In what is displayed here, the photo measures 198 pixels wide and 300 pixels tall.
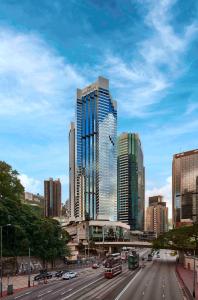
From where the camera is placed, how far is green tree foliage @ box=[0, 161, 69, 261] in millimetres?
110750

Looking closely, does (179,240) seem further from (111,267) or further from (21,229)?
(21,229)

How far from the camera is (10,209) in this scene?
390ft

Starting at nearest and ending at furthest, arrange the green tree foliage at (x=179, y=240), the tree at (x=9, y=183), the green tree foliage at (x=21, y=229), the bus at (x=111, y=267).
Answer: the bus at (x=111, y=267)
the green tree foliage at (x=21, y=229)
the tree at (x=9, y=183)
the green tree foliage at (x=179, y=240)

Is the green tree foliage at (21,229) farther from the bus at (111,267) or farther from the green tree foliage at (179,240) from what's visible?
the green tree foliage at (179,240)

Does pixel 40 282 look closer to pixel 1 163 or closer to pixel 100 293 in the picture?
pixel 100 293

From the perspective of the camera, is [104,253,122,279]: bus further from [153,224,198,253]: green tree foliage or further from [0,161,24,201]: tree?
[0,161,24,201]: tree

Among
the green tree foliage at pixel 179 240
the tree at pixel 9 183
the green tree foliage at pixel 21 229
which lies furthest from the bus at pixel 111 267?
the tree at pixel 9 183

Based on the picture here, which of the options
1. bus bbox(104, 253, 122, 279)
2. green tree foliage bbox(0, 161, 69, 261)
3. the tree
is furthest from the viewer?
the tree

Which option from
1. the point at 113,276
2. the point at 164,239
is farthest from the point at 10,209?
the point at 164,239

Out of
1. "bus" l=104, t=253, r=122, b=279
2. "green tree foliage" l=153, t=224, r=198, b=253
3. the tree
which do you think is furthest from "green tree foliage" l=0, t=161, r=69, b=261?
"green tree foliage" l=153, t=224, r=198, b=253

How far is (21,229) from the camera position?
369 feet

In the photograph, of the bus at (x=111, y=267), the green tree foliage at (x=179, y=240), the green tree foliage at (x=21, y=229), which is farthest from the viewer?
the green tree foliage at (x=179, y=240)

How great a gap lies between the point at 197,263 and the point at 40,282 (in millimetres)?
45277

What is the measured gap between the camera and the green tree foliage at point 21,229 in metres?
111
